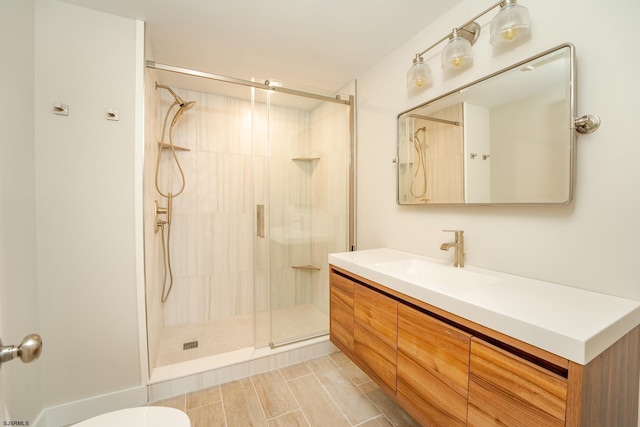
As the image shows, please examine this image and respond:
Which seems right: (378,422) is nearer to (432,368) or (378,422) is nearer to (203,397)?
(432,368)

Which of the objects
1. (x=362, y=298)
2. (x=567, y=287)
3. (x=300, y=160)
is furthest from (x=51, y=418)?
(x=567, y=287)

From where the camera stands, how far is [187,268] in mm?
2666

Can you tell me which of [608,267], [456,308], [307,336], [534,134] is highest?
[534,134]

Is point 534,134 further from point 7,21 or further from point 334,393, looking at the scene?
point 7,21

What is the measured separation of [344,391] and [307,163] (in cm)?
171

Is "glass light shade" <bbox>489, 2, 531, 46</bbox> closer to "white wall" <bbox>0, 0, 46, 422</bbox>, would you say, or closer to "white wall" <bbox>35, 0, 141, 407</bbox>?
"white wall" <bbox>35, 0, 141, 407</bbox>

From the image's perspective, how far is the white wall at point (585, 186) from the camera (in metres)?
0.91

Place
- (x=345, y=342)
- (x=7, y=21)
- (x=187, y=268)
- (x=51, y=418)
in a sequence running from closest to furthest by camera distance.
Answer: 1. (x=7, y=21)
2. (x=51, y=418)
3. (x=345, y=342)
4. (x=187, y=268)

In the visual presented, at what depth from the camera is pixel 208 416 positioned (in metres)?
1.52

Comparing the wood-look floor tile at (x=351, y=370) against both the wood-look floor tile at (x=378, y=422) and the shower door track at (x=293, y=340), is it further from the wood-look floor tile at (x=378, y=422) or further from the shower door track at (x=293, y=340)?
the wood-look floor tile at (x=378, y=422)

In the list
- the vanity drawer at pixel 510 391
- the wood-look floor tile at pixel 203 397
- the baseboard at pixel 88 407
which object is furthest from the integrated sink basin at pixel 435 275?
the baseboard at pixel 88 407

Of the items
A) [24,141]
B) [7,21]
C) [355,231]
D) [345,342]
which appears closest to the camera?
[7,21]

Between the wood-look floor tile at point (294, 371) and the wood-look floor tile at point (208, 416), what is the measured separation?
18.6 inches

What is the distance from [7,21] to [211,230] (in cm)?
192
